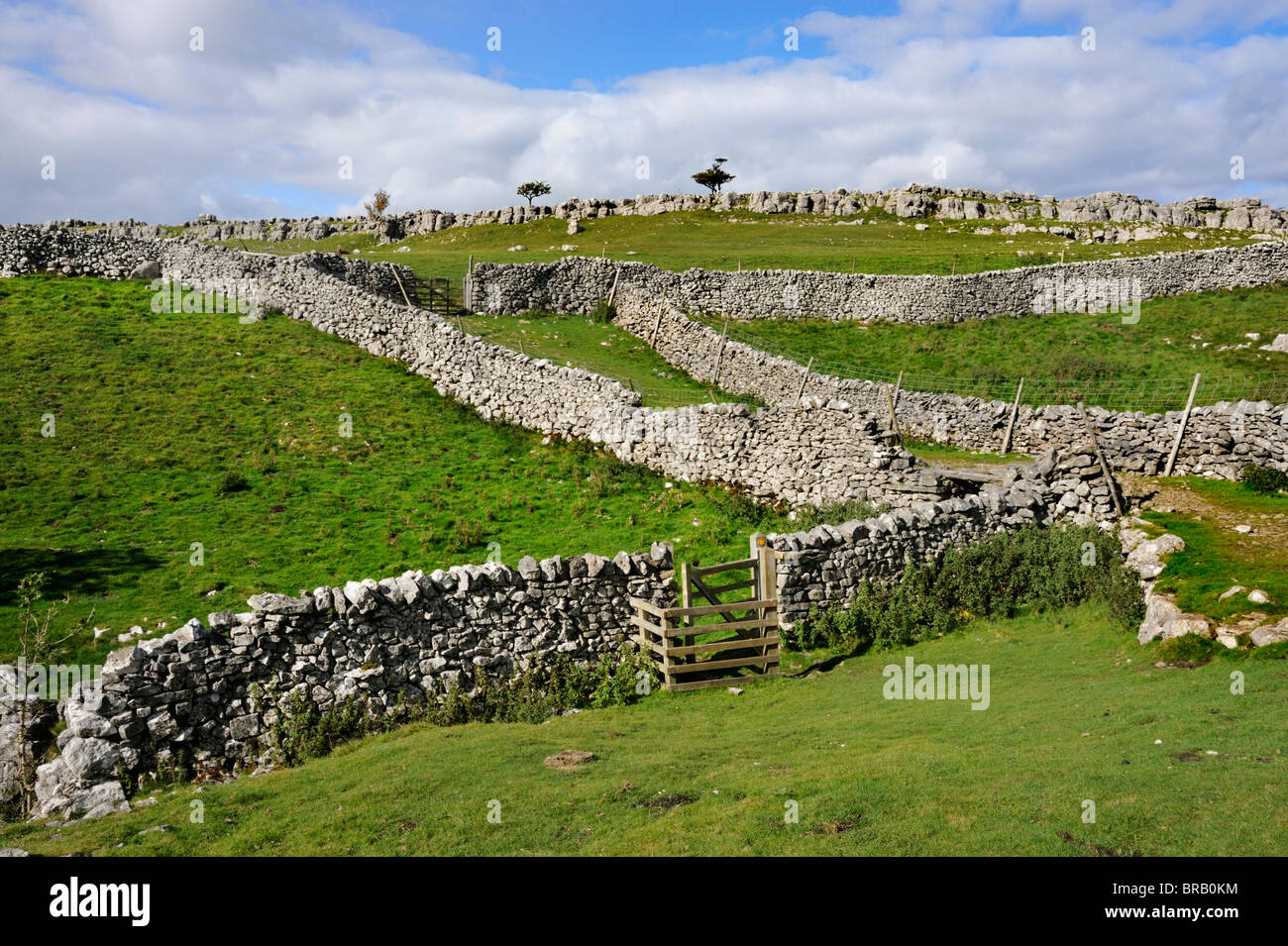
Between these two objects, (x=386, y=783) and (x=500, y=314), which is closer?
(x=386, y=783)

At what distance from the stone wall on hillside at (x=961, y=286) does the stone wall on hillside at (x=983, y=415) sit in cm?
659

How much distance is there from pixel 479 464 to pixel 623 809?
17166 millimetres

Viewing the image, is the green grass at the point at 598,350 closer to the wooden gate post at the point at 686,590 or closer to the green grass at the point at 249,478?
the green grass at the point at 249,478

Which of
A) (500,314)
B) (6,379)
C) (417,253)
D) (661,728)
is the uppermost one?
(417,253)

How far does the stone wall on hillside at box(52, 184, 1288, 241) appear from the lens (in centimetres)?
7900

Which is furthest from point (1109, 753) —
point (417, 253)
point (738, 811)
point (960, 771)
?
point (417, 253)

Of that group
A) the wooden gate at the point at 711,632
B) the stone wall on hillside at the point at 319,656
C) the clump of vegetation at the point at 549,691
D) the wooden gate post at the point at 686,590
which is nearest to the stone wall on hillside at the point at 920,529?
the wooden gate at the point at 711,632

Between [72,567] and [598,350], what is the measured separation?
2426 cm

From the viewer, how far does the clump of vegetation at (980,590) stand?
1641cm

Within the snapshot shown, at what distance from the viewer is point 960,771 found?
962 centimetres

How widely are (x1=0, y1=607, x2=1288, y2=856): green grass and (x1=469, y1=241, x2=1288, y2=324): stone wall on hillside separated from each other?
34.4 m

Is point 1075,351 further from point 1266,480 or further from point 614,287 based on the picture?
point 614,287

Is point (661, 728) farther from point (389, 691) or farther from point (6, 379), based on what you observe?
point (6, 379)
